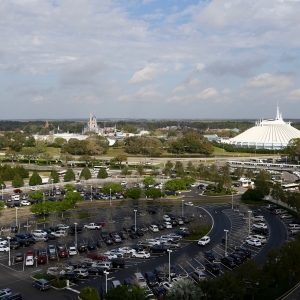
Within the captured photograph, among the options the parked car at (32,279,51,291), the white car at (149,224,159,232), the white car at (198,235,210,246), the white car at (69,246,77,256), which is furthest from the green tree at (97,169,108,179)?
the parked car at (32,279,51,291)

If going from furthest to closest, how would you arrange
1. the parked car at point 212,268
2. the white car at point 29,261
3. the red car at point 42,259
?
the red car at point 42,259
the white car at point 29,261
the parked car at point 212,268

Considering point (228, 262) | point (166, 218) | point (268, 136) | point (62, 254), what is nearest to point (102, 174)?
point (166, 218)

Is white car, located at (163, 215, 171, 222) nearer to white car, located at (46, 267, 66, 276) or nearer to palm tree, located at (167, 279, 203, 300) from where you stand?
white car, located at (46, 267, 66, 276)

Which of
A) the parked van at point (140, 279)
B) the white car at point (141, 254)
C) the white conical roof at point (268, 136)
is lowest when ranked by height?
the white car at point (141, 254)

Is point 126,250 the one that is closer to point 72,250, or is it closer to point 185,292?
point 72,250

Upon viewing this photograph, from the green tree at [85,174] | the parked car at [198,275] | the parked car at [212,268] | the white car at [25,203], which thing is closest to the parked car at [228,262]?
the parked car at [212,268]

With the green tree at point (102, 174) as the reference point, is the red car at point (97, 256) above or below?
below

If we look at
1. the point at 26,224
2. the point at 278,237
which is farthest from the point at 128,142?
the point at 278,237

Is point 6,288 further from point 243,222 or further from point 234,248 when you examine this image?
point 243,222

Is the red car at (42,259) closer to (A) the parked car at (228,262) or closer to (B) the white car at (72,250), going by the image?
(B) the white car at (72,250)
